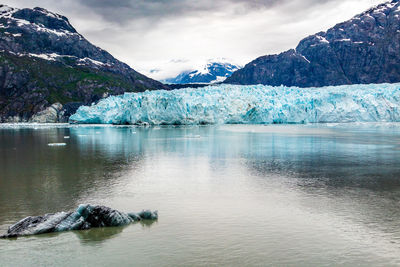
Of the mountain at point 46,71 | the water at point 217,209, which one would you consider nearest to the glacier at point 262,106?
the water at point 217,209

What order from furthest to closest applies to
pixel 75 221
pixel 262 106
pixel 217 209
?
A: 1. pixel 262 106
2. pixel 217 209
3. pixel 75 221

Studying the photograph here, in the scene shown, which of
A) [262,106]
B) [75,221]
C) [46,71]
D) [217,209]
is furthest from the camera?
[46,71]

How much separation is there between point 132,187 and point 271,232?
24.1ft

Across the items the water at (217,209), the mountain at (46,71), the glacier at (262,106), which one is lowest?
the water at (217,209)

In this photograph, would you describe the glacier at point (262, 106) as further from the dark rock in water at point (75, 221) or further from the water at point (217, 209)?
the dark rock in water at point (75, 221)

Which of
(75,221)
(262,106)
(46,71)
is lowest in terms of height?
(75,221)

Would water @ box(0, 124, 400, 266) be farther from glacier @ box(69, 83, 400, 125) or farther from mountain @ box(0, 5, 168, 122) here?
mountain @ box(0, 5, 168, 122)

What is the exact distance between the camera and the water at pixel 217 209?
8250 millimetres

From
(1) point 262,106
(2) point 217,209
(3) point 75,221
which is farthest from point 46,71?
(2) point 217,209

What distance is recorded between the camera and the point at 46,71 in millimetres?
154750

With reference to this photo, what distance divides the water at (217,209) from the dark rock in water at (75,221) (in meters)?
0.29

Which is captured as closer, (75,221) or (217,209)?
(75,221)

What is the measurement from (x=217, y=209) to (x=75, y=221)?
4394 mm

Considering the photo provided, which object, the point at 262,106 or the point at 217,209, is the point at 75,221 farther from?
the point at 262,106
